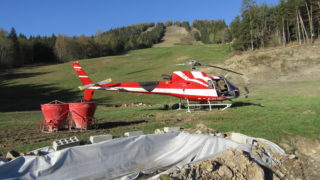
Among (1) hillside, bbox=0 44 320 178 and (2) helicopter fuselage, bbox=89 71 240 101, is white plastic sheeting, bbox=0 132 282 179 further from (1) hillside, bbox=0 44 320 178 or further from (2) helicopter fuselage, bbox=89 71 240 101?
(2) helicopter fuselage, bbox=89 71 240 101

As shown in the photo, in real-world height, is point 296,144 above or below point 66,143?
below

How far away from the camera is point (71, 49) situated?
78375mm

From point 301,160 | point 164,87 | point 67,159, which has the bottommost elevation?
point 301,160

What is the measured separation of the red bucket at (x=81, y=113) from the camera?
11.6 metres

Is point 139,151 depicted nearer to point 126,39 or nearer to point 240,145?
point 240,145

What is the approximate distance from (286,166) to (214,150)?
1879mm

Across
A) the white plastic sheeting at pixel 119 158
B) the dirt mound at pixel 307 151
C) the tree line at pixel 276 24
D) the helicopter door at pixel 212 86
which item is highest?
the tree line at pixel 276 24

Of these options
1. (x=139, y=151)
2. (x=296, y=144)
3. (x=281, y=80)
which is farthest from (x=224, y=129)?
(x=281, y=80)

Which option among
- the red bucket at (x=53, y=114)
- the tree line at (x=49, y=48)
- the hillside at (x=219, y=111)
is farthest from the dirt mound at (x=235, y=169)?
the tree line at (x=49, y=48)

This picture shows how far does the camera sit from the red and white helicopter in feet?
54.5

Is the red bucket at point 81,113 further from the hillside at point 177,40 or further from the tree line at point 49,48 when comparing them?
the hillside at point 177,40

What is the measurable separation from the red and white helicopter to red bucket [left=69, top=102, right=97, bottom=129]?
15.9 ft

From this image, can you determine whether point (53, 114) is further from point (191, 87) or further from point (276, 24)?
point (276, 24)

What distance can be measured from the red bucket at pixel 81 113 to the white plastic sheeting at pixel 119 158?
5583 mm
